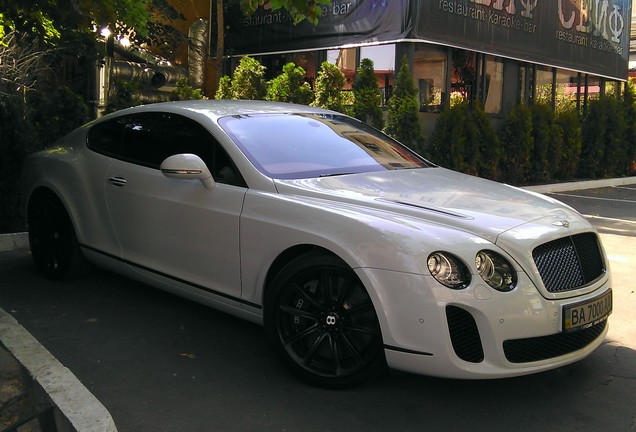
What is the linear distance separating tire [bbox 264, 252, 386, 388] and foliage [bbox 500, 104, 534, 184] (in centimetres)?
1161

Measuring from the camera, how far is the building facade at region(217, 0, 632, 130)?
1344cm

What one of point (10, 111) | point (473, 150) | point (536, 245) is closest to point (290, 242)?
point (536, 245)

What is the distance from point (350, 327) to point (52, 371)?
162cm

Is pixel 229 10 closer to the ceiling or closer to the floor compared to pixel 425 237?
closer to the ceiling

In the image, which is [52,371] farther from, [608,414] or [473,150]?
[473,150]

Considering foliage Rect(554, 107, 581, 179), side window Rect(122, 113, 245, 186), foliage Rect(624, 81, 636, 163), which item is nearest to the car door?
side window Rect(122, 113, 245, 186)

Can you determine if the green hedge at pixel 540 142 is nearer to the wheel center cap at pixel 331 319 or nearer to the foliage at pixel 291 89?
the foliage at pixel 291 89

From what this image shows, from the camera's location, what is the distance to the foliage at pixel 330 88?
493 inches

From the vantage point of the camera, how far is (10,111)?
7.48 meters

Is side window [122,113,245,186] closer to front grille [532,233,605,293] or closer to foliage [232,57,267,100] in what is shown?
front grille [532,233,605,293]

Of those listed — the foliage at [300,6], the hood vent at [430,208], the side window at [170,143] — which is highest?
the foliage at [300,6]

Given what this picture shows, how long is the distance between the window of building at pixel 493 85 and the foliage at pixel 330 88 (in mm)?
4511

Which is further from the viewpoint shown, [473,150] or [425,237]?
[473,150]

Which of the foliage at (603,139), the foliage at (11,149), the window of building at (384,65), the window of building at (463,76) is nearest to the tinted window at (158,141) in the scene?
the foliage at (11,149)
